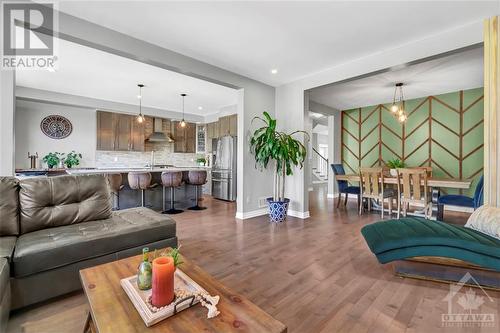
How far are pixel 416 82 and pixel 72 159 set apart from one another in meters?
8.25

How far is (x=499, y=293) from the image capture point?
1.94m

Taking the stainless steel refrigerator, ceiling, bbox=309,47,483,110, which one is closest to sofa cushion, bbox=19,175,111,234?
the stainless steel refrigerator

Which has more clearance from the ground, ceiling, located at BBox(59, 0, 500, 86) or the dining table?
ceiling, located at BBox(59, 0, 500, 86)

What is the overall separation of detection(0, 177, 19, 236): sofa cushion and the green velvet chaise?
3.38 meters

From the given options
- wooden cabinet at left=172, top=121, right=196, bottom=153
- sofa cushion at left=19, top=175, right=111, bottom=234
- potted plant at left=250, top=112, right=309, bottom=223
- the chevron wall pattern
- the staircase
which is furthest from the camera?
the staircase

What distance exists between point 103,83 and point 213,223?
3.78m

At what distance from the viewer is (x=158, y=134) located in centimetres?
704

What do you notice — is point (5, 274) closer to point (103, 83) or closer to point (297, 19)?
point (297, 19)

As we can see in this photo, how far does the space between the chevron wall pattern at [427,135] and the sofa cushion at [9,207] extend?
23.8ft

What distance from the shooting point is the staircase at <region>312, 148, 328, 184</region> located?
1082 cm

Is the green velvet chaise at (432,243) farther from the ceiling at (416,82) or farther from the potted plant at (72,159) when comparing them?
the potted plant at (72,159)

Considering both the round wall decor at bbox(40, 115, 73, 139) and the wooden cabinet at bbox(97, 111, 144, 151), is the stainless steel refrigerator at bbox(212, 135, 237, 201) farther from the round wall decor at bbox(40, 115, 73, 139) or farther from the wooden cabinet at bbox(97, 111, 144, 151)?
the round wall decor at bbox(40, 115, 73, 139)

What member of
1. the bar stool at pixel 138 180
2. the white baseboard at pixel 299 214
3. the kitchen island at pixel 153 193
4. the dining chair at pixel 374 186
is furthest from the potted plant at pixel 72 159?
the dining chair at pixel 374 186

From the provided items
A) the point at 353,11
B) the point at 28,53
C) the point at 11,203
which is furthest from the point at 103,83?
the point at 353,11
